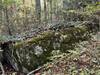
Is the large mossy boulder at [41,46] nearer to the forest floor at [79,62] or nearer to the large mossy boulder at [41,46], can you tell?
the large mossy boulder at [41,46]

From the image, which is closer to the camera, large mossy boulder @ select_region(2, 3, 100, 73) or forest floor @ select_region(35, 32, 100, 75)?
forest floor @ select_region(35, 32, 100, 75)

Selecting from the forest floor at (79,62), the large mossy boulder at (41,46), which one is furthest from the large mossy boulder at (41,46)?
the forest floor at (79,62)

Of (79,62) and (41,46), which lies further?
(41,46)

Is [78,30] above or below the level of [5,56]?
above

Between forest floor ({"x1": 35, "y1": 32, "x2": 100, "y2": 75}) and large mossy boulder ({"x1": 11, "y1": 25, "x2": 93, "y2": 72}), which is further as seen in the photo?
large mossy boulder ({"x1": 11, "y1": 25, "x2": 93, "y2": 72})

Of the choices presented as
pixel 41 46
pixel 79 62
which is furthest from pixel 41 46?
pixel 79 62

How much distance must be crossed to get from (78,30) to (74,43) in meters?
0.56

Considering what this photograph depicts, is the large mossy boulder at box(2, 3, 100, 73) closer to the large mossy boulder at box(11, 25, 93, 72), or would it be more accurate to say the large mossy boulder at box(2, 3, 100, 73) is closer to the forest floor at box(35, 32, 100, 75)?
the large mossy boulder at box(11, 25, 93, 72)

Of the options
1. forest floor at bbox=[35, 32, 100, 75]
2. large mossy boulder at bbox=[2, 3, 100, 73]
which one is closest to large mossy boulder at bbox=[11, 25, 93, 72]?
large mossy boulder at bbox=[2, 3, 100, 73]

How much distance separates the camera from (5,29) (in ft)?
32.1

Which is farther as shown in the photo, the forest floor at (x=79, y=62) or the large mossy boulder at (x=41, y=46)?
the large mossy boulder at (x=41, y=46)

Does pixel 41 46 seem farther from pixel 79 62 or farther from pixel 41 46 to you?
pixel 79 62

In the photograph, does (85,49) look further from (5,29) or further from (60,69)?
(5,29)

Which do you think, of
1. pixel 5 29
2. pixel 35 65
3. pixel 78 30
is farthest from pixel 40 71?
pixel 5 29
